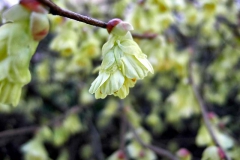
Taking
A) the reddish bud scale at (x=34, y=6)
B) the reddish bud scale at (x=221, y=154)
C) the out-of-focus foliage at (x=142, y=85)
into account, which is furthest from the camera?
the out-of-focus foliage at (x=142, y=85)

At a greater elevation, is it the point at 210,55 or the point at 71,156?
the point at 210,55

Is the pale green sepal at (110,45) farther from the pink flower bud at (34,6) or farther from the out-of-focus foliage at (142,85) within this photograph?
the out-of-focus foliage at (142,85)

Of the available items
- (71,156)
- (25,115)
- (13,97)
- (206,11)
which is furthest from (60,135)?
(13,97)

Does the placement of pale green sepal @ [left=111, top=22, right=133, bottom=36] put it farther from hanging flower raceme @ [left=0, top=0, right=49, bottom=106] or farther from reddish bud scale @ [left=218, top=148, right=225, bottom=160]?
reddish bud scale @ [left=218, top=148, right=225, bottom=160]

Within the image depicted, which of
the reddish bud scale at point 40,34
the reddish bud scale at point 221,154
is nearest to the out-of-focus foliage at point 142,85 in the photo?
the reddish bud scale at point 221,154

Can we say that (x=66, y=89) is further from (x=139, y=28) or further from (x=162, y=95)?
(x=139, y=28)

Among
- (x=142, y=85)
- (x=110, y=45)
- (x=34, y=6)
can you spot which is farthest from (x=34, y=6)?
(x=142, y=85)
